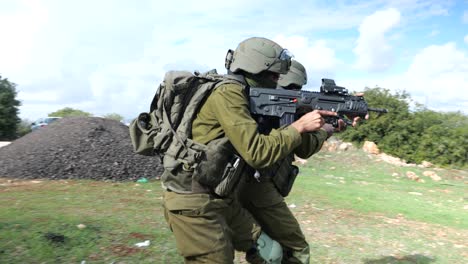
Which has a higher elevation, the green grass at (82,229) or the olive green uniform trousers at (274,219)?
the olive green uniform trousers at (274,219)

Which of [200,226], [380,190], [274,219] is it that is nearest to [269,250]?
[274,219]

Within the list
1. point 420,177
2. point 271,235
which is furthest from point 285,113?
point 420,177

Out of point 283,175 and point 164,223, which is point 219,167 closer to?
point 283,175

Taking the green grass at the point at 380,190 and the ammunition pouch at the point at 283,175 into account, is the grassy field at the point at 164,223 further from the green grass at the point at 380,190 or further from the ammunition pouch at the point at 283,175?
the ammunition pouch at the point at 283,175

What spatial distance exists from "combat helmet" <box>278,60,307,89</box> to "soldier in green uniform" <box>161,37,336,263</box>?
8.22 ft

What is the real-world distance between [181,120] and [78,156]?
25.0 ft

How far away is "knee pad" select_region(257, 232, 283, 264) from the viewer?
3080 millimetres

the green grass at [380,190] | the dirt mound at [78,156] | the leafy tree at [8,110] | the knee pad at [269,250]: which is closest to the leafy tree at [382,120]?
the green grass at [380,190]

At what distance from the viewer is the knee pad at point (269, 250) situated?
3.08 meters

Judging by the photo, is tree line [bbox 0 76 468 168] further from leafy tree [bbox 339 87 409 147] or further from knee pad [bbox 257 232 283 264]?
knee pad [bbox 257 232 283 264]

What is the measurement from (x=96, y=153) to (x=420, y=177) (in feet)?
26.3

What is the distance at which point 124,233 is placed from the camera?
4910 mm

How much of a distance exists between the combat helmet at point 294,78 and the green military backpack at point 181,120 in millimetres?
2704

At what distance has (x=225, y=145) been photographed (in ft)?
8.77
